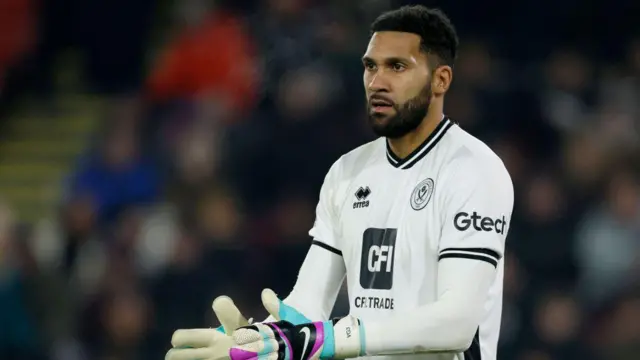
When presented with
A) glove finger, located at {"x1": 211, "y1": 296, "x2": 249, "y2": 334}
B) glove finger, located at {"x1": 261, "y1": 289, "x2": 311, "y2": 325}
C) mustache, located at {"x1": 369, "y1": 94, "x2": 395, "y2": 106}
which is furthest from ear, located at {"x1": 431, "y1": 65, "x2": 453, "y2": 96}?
glove finger, located at {"x1": 211, "y1": 296, "x2": 249, "y2": 334}

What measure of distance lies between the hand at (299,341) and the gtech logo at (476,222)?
14.6 inches

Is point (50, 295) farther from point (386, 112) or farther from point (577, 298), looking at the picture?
point (386, 112)

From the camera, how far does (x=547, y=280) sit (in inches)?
224

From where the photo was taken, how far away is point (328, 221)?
130 inches

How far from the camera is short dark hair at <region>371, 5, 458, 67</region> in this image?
312cm

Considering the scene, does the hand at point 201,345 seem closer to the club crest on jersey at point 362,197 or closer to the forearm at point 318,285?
the forearm at point 318,285

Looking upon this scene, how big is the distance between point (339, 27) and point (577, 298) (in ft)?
7.28

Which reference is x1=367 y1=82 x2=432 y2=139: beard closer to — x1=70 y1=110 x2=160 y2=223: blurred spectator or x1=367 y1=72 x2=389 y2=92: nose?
x1=367 y1=72 x2=389 y2=92: nose

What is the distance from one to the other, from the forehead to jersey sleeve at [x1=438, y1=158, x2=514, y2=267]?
345mm

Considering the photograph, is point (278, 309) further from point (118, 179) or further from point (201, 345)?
point (118, 179)

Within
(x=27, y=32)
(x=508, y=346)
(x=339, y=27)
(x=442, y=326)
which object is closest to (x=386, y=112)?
(x=442, y=326)

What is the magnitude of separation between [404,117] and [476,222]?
1.31 ft

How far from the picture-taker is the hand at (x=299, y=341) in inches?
105

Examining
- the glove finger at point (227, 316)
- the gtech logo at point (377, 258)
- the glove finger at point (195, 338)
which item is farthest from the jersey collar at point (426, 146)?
the glove finger at point (195, 338)
